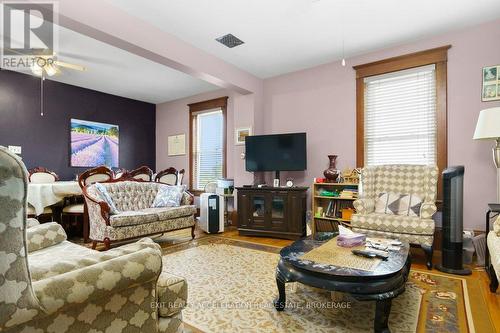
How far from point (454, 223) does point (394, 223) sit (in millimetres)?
540

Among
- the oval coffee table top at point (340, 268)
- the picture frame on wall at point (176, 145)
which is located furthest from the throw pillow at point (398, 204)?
the picture frame on wall at point (176, 145)

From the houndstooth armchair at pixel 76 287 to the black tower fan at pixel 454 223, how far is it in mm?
2790

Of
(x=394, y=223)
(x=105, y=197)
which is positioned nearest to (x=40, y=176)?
(x=105, y=197)

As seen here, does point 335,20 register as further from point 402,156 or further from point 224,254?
point 224,254

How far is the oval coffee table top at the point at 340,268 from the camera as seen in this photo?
5.40 ft

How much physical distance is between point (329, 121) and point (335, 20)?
5.24 ft

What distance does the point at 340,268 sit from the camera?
173 cm

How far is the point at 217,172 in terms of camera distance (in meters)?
5.97

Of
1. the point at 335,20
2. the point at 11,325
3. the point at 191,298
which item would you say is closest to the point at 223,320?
the point at 191,298

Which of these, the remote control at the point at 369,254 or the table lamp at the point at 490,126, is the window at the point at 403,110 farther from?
the remote control at the point at 369,254

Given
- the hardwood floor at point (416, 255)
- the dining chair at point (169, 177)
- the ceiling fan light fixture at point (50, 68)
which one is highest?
the ceiling fan light fixture at point (50, 68)

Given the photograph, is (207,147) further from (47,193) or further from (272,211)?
(47,193)

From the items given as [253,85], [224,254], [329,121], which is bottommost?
[224,254]

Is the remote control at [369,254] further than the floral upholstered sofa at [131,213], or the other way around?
the floral upholstered sofa at [131,213]
